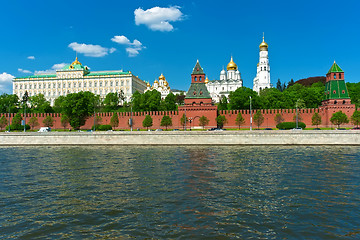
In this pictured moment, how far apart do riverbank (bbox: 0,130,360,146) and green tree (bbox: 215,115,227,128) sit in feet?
57.4

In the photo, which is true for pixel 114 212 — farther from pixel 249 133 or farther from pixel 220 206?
pixel 249 133

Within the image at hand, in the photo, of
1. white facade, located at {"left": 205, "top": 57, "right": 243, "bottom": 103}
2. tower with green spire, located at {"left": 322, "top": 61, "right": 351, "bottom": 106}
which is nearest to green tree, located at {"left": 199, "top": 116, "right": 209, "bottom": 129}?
tower with green spire, located at {"left": 322, "top": 61, "right": 351, "bottom": 106}

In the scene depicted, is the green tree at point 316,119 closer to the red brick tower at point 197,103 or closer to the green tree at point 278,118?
the green tree at point 278,118

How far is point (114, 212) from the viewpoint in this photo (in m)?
9.70

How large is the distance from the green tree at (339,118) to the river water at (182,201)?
97.7 feet

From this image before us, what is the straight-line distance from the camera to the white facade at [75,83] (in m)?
108

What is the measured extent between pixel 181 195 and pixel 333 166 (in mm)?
11279

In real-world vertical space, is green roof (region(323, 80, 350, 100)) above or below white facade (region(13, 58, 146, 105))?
below

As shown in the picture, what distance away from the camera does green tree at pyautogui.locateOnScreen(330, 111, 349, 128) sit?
44.5m

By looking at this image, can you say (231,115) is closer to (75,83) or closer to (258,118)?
(258,118)

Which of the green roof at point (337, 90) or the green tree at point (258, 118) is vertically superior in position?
the green roof at point (337, 90)

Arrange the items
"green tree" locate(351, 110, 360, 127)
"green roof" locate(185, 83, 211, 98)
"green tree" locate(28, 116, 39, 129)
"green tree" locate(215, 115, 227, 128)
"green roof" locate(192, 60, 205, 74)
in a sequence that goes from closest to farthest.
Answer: "green tree" locate(351, 110, 360, 127) → "green tree" locate(215, 115, 227, 128) → "green roof" locate(185, 83, 211, 98) → "green roof" locate(192, 60, 205, 74) → "green tree" locate(28, 116, 39, 129)

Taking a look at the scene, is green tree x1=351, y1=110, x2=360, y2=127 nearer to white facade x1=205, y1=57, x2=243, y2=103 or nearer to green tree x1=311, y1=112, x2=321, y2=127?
green tree x1=311, y1=112, x2=321, y2=127

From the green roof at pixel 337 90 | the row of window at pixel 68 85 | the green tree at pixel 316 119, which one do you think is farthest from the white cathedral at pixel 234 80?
the green tree at pixel 316 119
